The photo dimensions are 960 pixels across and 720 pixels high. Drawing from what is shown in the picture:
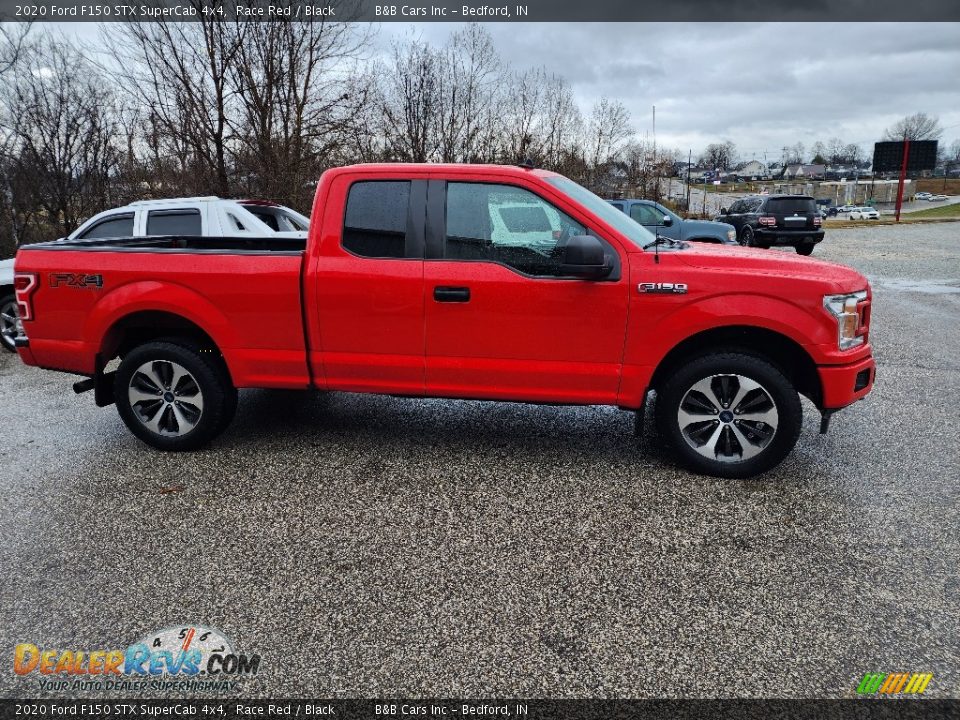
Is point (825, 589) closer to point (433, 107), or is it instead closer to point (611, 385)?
point (611, 385)

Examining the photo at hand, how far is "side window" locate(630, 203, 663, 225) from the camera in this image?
14.4 metres

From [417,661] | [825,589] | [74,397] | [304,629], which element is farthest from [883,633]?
[74,397]

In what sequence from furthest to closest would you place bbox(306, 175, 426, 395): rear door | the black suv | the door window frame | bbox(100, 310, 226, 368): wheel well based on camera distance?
the black suv, bbox(100, 310, 226, 368): wheel well, bbox(306, 175, 426, 395): rear door, the door window frame

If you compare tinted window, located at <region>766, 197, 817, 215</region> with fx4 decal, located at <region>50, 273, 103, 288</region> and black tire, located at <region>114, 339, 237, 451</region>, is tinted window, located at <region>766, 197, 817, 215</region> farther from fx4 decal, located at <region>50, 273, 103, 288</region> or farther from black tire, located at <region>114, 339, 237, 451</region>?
fx4 decal, located at <region>50, 273, 103, 288</region>

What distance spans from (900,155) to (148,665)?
63088 millimetres

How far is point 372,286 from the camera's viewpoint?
4.34 m

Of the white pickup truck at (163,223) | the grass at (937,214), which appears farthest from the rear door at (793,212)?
the grass at (937,214)

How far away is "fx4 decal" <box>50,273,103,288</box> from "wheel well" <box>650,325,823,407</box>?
3924 mm

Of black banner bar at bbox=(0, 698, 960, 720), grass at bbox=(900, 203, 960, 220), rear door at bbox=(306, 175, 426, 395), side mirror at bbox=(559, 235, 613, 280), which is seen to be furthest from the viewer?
grass at bbox=(900, 203, 960, 220)

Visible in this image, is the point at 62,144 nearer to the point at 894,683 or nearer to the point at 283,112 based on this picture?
the point at 283,112

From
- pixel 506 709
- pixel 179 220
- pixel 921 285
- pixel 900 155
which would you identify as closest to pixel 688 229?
pixel 921 285

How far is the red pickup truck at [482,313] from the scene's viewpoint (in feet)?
13.4

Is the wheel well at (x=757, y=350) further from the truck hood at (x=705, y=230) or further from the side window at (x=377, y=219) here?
the truck hood at (x=705, y=230)

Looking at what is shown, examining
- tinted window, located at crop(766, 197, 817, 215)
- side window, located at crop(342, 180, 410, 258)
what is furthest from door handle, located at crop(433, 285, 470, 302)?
tinted window, located at crop(766, 197, 817, 215)
